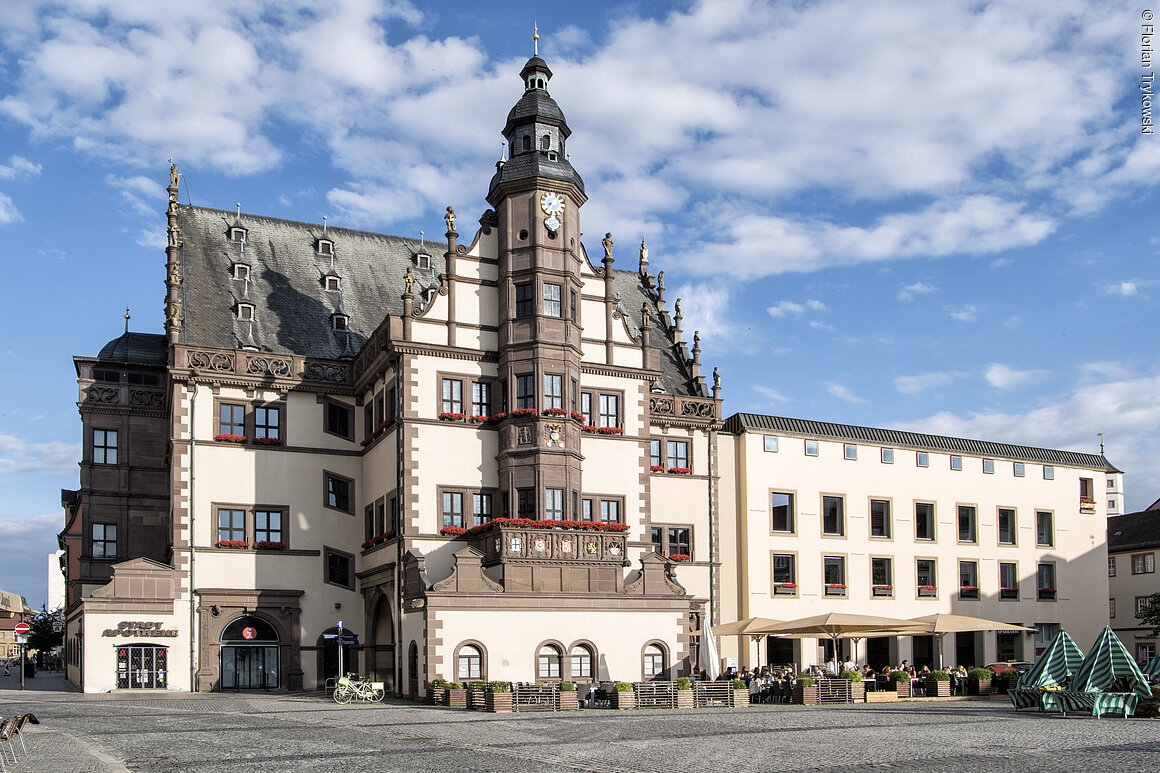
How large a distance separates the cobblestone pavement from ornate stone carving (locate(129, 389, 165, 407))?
19656 mm

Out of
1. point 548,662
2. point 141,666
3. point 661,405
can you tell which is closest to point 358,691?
point 548,662

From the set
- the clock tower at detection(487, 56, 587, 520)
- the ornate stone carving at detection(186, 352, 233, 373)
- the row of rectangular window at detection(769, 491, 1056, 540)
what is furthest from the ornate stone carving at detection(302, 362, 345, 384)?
the row of rectangular window at detection(769, 491, 1056, 540)

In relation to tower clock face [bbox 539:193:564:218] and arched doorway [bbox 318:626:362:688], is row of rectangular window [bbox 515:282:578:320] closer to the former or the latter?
tower clock face [bbox 539:193:564:218]

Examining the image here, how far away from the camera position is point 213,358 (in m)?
48.8

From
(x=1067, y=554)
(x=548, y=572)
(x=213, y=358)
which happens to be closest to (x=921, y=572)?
(x=1067, y=554)

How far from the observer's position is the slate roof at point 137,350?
55.4 metres

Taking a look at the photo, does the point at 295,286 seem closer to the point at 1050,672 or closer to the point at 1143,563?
the point at 1050,672

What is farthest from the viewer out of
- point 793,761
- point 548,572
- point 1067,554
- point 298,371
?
point 1067,554

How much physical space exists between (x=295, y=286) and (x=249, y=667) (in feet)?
55.1

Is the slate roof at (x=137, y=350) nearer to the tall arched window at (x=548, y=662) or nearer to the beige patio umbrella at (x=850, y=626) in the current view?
the tall arched window at (x=548, y=662)

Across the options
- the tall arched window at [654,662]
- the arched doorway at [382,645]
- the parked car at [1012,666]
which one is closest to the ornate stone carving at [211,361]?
the arched doorway at [382,645]

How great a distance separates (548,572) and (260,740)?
1742 centimetres

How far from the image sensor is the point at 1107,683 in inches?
1324

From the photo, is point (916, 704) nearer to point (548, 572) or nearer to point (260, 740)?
point (548, 572)
